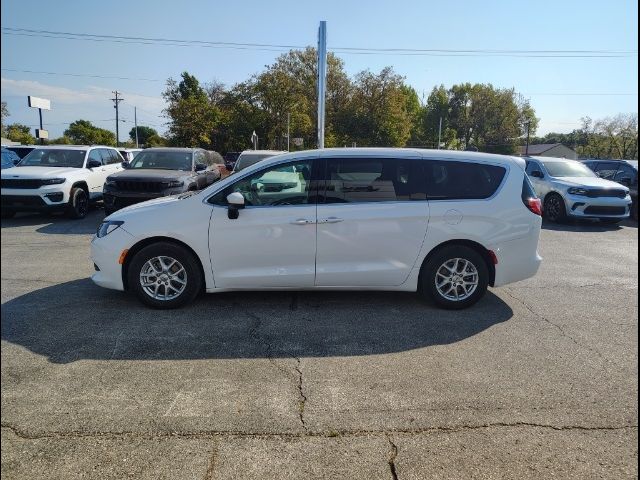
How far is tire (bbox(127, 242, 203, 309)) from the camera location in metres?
4.79

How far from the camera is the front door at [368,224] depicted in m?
4.80

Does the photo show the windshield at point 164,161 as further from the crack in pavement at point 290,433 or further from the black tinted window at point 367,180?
the crack in pavement at point 290,433

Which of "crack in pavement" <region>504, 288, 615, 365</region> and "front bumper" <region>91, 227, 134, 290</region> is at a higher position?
"front bumper" <region>91, 227, 134, 290</region>

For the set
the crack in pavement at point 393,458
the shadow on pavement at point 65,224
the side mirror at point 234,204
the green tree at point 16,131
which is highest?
the green tree at point 16,131

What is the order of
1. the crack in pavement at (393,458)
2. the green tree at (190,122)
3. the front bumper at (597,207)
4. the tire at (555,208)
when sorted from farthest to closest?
the green tree at (190,122) → the tire at (555,208) → the front bumper at (597,207) → the crack in pavement at (393,458)

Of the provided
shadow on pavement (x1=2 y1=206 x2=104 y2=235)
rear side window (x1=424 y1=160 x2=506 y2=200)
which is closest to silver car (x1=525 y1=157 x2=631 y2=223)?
rear side window (x1=424 y1=160 x2=506 y2=200)

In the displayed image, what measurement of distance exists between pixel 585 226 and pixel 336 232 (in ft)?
32.6

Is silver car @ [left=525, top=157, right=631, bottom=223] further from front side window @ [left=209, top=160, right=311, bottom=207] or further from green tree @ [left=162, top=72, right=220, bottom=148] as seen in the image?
green tree @ [left=162, top=72, right=220, bottom=148]

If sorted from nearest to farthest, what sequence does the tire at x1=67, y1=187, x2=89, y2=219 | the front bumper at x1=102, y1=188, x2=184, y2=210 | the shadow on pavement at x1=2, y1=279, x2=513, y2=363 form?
the shadow on pavement at x1=2, y1=279, x2=513, y2=363 < the front bumper at x1=102, y1=188, x2=184, y2=210 < the tire at x1=67, y1=187, x2=89, y2=219

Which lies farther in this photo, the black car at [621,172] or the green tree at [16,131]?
the black car at [621,172]

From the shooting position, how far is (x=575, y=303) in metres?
5.43

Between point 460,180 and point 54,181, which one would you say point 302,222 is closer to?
point 460,180

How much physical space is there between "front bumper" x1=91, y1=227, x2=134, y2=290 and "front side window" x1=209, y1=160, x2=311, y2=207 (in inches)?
38.5

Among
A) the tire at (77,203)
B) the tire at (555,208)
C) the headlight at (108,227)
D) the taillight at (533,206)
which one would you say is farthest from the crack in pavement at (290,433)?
the tire at (555,208)
